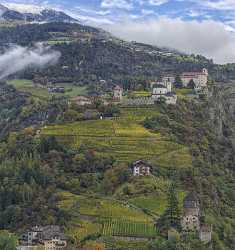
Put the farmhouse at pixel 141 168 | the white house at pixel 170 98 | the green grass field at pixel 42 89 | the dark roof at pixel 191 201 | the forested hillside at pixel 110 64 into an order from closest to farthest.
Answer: the dark roof at pixel 191 201 → the farmhouse at pixel 141 168 → the white house at pixel 170 98 → the green grass field at pixel 42 89 → the forested hillside at pixel 110 64

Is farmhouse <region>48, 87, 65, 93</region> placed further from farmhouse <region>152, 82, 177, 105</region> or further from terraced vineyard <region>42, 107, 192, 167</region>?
terraced vineyard <region>42, 107, 192, 167</region>

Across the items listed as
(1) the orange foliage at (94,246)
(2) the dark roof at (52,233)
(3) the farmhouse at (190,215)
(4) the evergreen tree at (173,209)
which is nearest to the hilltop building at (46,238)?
(2) the dark roof at (52,233)

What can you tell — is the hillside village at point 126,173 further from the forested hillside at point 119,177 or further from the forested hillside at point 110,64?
the forested hillside at point 110,64

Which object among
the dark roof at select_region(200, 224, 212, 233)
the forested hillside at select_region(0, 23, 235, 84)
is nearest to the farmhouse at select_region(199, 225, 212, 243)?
the dark roof at select_region(200, 224, 212, 233)

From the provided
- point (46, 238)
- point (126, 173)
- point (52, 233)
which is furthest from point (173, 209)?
point (126, 173)

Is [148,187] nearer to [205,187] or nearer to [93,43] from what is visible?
[205,187]

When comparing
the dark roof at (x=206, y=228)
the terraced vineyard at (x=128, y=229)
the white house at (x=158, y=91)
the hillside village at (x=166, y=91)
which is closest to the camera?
the terraced vineyard at (x=128, y=229)

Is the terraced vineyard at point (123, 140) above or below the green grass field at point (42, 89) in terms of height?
above
